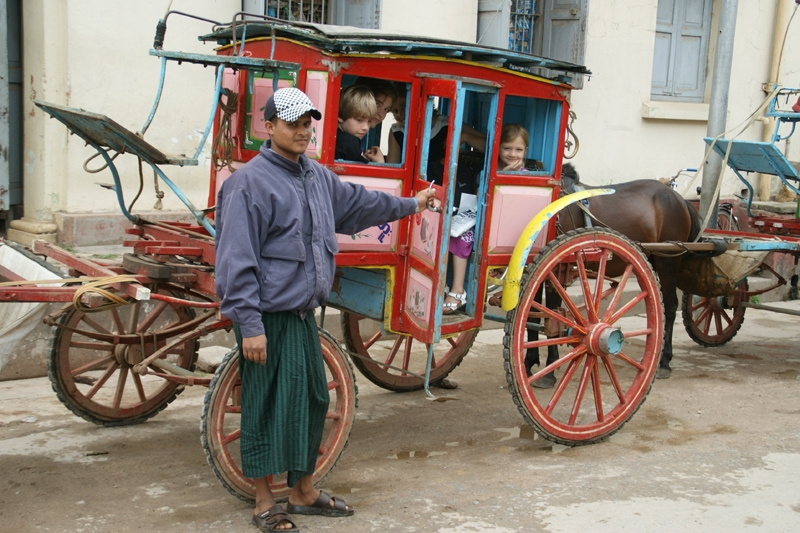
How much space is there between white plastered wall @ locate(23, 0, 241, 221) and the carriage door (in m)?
2.99

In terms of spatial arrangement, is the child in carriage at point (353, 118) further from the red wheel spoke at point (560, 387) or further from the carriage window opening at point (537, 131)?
the red wheel spoke at point (560, 387)

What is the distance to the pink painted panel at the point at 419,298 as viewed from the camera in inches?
167

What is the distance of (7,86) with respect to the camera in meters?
6.80

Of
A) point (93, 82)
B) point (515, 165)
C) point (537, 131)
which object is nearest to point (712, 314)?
point (537, 131)

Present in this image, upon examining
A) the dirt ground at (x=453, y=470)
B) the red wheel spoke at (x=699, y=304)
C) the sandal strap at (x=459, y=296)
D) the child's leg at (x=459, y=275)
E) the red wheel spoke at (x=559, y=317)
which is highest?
the child's leg at (x=459, y=275)

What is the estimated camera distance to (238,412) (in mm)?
3777

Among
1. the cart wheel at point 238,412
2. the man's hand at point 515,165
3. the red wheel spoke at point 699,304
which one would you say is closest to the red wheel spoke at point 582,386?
the man's hand at point 515,165

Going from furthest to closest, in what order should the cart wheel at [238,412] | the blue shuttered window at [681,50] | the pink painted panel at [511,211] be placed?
the blue shuttered window at [681,50] → the pink painted panel at [511,211] → the cart wheel at [238,412]

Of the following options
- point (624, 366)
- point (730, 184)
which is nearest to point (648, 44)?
point (730, 184)

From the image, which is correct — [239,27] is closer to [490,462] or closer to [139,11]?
[490,462]

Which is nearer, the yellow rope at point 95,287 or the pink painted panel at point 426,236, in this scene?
the yellow rope at point 95,287

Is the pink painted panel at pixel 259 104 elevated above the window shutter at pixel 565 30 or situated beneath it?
situated beneath

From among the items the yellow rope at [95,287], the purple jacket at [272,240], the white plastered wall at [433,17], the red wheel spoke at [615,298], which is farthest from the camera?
the white plastered wall at [433,17]

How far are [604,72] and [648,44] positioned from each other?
0.65 metres
